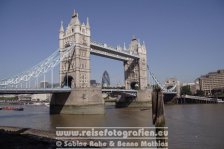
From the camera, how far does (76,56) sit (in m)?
42.6

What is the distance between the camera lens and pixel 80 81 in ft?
142

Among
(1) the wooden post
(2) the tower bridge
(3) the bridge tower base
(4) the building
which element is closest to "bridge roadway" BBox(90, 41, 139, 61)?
(2) the tower bridge

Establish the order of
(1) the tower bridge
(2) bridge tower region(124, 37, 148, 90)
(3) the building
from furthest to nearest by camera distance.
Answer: (3) the building < (2) bridge tower region(124, 37, 148, 90) < (1) the tower bridge

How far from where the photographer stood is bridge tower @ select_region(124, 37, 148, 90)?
63406 millimetres

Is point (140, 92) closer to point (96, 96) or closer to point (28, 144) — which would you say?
point (96, 96)

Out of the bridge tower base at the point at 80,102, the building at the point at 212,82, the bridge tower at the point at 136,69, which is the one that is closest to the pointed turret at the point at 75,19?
the bridge tower base at the point at 80,102

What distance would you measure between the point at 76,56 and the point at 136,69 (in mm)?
24105

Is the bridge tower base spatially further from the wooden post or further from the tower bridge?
the wooden post

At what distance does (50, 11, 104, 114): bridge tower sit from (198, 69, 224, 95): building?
239ft

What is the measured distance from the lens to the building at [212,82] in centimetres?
10647

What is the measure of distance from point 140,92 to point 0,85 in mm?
29853

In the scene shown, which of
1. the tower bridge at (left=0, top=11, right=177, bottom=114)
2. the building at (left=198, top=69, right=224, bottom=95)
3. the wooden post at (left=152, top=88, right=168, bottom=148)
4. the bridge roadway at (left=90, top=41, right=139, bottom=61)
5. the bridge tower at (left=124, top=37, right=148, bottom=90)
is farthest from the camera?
the building at (left=198, top=69, right=224, bottom=95)

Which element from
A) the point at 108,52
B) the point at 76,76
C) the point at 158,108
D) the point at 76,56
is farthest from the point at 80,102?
the point at 158,108

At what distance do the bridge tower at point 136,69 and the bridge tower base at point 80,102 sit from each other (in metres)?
25.5
